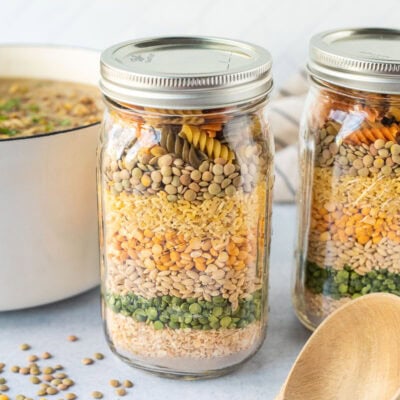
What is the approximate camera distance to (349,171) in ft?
3.23

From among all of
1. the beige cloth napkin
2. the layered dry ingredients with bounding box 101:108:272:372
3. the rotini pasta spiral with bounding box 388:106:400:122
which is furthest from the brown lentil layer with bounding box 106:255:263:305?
the beige cloth napkin

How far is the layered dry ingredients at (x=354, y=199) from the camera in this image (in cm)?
96

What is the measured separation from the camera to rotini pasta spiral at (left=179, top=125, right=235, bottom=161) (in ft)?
2.93

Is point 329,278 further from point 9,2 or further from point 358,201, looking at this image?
point 9,2

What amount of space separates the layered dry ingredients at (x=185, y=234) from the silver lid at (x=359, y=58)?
109 mm

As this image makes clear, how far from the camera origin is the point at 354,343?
973 millimetres

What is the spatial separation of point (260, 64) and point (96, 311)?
49 cm

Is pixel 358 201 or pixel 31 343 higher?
pixel 358 201

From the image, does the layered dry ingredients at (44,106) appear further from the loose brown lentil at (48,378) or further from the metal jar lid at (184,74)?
the loose brown lentil at (48,378)

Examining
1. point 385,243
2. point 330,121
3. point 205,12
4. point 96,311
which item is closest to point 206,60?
point 330,121

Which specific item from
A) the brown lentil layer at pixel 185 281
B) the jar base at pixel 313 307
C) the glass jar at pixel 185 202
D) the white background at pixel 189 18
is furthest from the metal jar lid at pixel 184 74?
the white background at pixel 189 18

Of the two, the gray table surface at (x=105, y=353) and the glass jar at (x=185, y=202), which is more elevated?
the glass jar at (x=185, y=202)

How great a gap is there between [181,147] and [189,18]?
95 centimetres

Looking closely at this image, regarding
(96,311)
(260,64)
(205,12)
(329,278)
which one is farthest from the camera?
(205,12)
